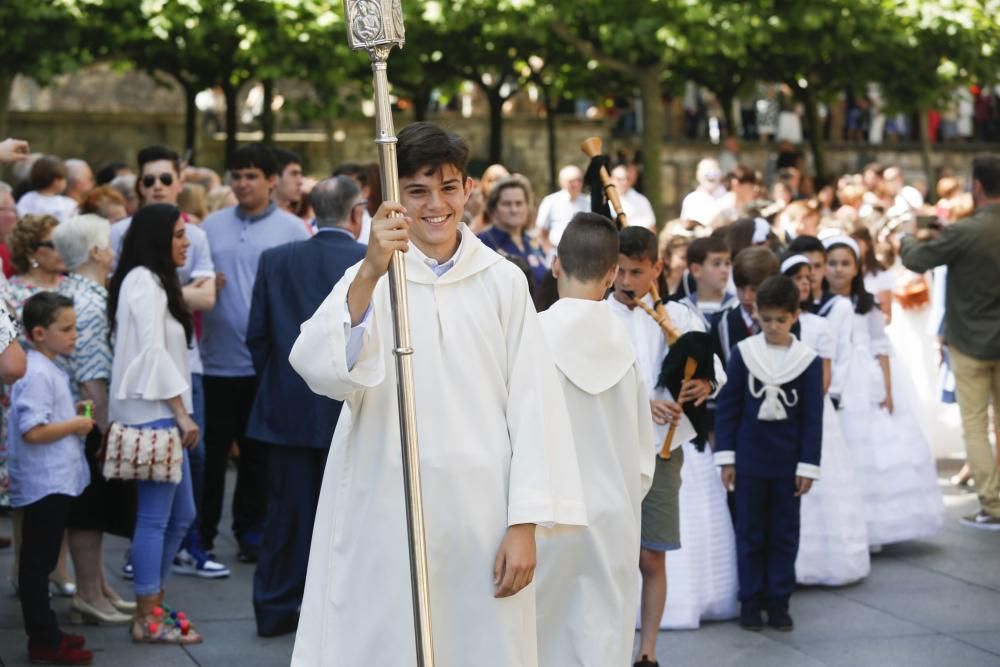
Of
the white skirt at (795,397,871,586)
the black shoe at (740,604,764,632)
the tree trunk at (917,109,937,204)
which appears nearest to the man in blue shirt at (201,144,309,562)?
the black shoe at (740,604,764,632)

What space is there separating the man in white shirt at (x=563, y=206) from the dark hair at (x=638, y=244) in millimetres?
7598

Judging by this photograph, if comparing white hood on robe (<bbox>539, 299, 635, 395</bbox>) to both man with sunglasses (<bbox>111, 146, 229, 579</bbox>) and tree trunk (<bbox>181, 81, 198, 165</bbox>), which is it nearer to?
man with sunglasses (<bbox>111, 146, 229, 579</bbox>)

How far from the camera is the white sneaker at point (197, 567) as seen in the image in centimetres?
862

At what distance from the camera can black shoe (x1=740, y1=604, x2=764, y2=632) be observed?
7.61m

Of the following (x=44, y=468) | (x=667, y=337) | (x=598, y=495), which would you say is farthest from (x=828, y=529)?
(x=44, y=468)

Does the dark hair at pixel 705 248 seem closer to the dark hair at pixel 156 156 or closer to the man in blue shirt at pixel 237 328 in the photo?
the man in blue shirt at pixel 237 328

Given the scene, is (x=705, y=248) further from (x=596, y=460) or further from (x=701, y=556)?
(x=596, y=460)

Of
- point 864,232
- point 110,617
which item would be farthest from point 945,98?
point 110,617

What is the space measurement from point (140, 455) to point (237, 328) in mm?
1918

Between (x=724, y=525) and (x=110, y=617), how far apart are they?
2.85 metres

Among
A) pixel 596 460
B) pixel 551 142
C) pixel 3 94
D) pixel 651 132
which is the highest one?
pixel 3 94

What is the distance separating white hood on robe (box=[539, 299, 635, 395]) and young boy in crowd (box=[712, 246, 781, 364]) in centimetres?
235

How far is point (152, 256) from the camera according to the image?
24.0 ft

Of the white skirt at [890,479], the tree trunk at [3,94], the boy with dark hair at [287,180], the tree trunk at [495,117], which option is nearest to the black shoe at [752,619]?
the white skirt at [890,479]
